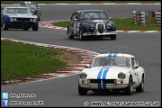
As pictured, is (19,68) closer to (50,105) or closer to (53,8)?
(50,105)

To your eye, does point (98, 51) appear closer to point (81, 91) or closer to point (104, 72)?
point (81, 91)

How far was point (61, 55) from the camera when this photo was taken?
25750mm

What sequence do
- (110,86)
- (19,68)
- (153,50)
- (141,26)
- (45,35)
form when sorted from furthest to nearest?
(141,26), (45,35), (153,50), (19,68), (110,86)

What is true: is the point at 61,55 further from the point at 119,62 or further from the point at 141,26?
the point at 141,26

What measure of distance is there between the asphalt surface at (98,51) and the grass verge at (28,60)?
1085mm

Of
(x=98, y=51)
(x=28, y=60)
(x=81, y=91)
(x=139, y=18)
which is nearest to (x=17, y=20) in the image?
(x=139, y=18)

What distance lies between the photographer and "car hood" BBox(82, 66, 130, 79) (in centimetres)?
1562

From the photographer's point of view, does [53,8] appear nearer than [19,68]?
No

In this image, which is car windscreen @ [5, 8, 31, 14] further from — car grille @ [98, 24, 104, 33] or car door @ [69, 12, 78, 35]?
car grille @ [98, 24, 104, 33]

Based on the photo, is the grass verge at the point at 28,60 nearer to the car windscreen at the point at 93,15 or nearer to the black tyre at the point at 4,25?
the car windscreen at the point at 93,15

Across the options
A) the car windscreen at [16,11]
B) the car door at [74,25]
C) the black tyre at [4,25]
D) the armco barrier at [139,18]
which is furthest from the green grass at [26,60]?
the armco barrier at [139,18]

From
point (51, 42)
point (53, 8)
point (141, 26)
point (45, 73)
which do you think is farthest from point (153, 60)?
point (53, 8)

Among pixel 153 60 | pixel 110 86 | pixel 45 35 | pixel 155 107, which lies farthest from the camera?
pixel 45 35

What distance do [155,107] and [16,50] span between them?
13239 millimetres
